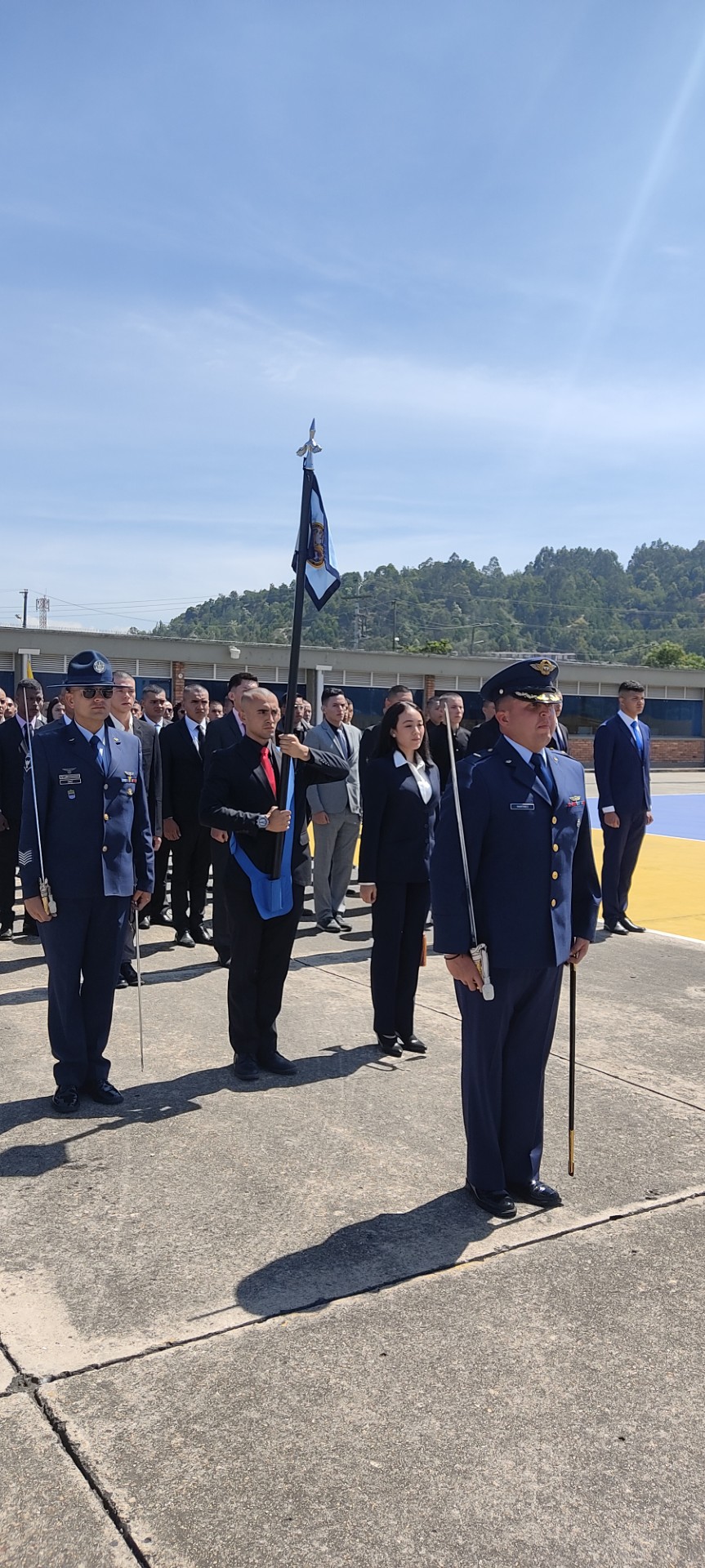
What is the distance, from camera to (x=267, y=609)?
15412 centimetres

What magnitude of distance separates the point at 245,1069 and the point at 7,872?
4.18 metres

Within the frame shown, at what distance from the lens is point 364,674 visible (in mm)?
41188

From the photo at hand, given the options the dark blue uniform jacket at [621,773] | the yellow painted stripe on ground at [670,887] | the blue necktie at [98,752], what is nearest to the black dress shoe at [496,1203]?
A: the blue necktie at [98,752]

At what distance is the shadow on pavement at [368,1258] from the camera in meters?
3.69

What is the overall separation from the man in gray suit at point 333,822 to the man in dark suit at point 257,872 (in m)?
3.95

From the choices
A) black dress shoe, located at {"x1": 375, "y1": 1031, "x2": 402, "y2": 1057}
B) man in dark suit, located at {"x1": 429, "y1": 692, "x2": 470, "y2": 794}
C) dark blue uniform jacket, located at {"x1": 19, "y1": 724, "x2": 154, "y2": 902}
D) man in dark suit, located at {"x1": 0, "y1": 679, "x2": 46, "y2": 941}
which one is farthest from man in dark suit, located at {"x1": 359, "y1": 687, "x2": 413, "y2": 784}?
man in dark suit, located at {"x1": 0, "y1": 679, "x2": 46, "y2": 941}

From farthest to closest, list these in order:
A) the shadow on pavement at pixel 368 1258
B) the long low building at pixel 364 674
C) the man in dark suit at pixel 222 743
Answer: the long low building at pixel 364 674 → the man in dark suit at pixel 222 743 → the shadow on pavement at pixel 368 1258

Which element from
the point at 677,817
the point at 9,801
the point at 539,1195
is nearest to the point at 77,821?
the point at 539,1195

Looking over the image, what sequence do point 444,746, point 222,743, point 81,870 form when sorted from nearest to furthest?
point 81,870, point 222,743, point 444,746

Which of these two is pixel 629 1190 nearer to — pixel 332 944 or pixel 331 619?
pixel 332 944

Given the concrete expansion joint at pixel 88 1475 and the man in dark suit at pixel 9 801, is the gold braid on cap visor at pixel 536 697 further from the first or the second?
the man in dark suit at pixel 9 801

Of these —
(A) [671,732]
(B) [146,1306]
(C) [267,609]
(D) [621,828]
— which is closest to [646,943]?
(D) [621,828]

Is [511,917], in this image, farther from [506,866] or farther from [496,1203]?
[496,1203]

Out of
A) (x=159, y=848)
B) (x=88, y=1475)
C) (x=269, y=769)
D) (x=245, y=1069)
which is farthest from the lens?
(x=159, y=848)
